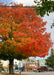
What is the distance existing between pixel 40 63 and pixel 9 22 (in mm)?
Answer: 62791

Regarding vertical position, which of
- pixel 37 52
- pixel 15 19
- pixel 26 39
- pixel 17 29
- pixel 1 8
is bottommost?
pixel 37 52

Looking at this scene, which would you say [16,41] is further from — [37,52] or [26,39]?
[37,52]

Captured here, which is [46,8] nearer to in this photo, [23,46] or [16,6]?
[23,46]

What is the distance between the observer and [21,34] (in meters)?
18.3

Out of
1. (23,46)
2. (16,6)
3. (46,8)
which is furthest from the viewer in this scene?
(16,6)

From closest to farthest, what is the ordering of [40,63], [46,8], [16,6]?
[46,8] < [16,6] < [40,63]

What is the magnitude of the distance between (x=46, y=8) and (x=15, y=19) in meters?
11.2

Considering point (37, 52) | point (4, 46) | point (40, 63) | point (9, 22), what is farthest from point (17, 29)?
point (40, 63)

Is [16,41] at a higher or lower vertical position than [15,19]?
lower

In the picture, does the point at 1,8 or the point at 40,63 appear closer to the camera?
the point at 1,8

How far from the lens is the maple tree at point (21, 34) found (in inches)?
699

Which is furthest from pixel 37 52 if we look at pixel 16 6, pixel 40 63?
pixel 40 63

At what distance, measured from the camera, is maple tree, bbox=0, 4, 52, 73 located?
17.8 metres

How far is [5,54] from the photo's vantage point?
810 inches
